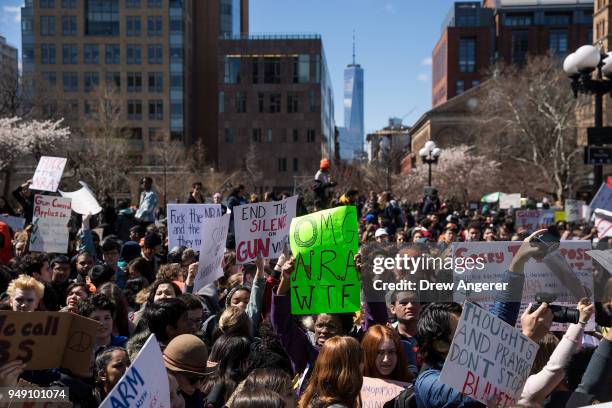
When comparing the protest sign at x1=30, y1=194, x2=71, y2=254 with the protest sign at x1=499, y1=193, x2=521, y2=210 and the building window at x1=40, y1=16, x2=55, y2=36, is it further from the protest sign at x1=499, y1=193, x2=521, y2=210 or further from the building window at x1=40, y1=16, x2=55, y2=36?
the building window at x1=40, y1=16, x2=55, y2=36

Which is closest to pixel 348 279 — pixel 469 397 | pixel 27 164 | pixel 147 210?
pixel 469 397

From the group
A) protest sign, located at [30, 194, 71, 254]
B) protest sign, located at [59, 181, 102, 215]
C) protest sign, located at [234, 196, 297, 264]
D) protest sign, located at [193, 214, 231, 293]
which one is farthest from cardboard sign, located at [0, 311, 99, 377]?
protest sign, located at [59, 181, 102, 215]

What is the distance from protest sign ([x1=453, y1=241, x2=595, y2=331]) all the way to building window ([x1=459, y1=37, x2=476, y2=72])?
4505 inches

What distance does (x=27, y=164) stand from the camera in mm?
54531

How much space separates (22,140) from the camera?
143 feet

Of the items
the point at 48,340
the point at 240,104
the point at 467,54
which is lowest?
the point at 48,340

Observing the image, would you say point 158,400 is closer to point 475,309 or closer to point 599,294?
point 475,309

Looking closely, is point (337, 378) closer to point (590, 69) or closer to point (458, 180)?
point (590, 69)

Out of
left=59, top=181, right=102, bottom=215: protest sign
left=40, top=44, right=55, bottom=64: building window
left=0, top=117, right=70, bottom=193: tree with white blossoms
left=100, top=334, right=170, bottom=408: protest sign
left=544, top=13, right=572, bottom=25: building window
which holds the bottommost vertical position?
left=100, top=334, right=170, bottom=408: protest sign

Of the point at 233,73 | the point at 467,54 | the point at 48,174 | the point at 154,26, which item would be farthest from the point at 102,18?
the point at 48,174

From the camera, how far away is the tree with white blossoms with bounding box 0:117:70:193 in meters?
42.4

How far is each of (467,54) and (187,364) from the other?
11797 cm

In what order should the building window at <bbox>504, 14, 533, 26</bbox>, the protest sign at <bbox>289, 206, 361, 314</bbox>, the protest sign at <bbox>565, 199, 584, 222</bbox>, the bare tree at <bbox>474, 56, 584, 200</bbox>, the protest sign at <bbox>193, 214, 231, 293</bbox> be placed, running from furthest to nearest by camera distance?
the building window at <bbox>504, 14, 533, 26</bbox>, the bare tree at <bbox>474, 56, 584, 200</bbox>, the protest sign at <bbox>565, 199, 584, 222</bbox>, the protest sign at <bbox>193, 214, 231, 293</bbox>, the protest sign at <bbox>289, 206, 361, 314</bbox>

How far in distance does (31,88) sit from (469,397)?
56424 mm
